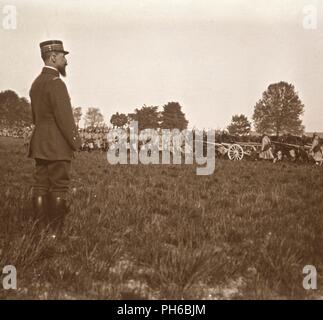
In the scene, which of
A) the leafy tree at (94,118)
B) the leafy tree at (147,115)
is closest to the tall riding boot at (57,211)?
the leafy tree at (94,118)

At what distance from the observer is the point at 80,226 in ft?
13.0

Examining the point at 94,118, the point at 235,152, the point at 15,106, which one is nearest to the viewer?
the point at 15,106

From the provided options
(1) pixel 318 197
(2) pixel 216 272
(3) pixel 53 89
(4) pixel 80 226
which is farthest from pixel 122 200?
(1) pixel 318 197

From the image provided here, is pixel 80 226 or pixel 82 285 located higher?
pixel 80 226

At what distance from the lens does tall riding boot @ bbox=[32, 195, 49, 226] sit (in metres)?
3.97

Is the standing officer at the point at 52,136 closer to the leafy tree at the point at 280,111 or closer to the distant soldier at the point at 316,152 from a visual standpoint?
the distant soldier at the point at 316,152

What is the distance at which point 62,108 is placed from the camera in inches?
154

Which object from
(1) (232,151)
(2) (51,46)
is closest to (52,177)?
(2) (51,46)

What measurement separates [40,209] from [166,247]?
1389 millimetres

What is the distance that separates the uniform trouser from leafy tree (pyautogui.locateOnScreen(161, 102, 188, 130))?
37.0 metres

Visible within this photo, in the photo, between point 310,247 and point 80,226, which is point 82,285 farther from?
point 310,247

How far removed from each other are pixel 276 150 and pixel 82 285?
52.1ft

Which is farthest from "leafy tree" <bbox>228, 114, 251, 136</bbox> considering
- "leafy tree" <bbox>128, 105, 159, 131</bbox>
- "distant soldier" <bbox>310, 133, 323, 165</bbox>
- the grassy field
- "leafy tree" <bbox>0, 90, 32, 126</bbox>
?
the grassy field

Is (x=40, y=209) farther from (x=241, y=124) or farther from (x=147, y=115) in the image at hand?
(x=241, y=124)
